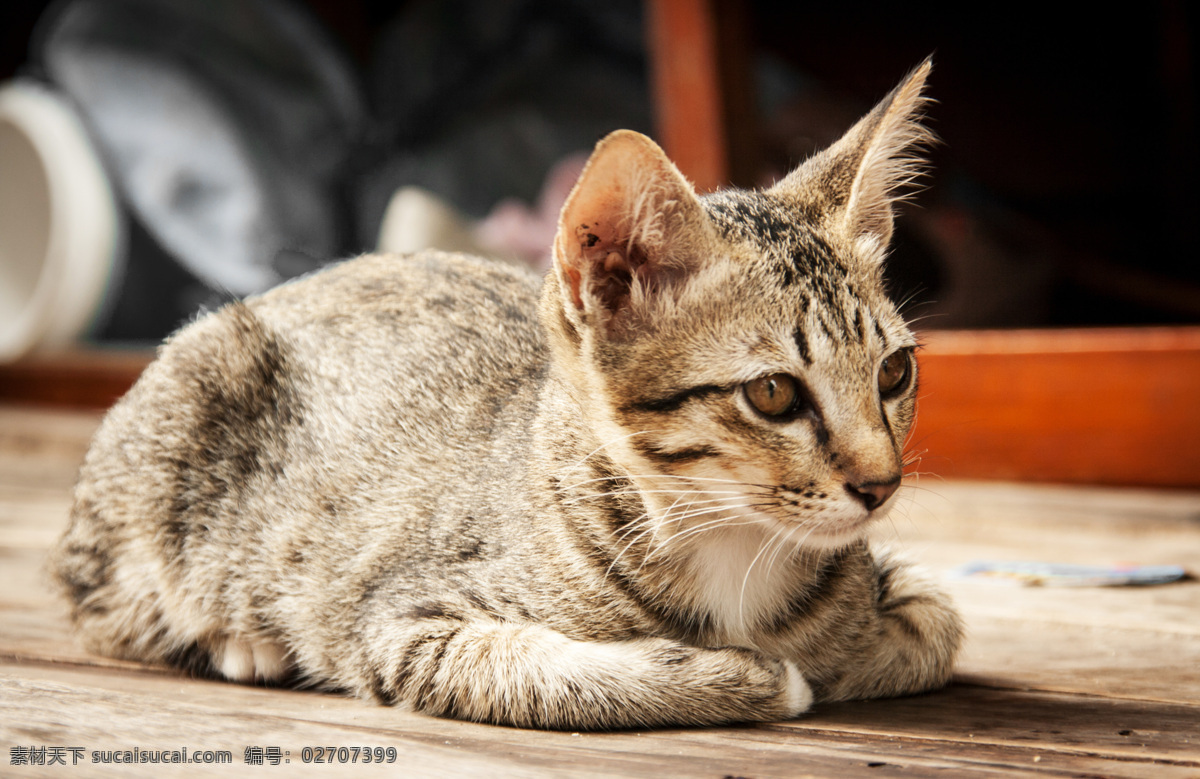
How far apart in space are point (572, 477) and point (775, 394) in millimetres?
330

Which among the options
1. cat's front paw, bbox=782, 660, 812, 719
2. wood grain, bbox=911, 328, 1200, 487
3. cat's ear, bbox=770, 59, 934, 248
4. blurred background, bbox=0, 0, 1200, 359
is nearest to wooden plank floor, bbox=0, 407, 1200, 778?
cat's front paw, bbox=782, 660, 812, 719

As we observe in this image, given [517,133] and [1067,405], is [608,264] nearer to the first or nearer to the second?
[1067,405]

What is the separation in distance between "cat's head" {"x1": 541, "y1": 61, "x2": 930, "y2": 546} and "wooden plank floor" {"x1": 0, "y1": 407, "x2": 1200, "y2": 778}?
24cm

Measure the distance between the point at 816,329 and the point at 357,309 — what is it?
92 centimetres

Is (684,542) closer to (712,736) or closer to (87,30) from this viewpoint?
(712,736)

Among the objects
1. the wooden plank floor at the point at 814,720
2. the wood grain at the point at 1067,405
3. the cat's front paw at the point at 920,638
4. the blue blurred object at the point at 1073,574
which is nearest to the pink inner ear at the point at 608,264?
the wooden plank floor at the point at 814,720

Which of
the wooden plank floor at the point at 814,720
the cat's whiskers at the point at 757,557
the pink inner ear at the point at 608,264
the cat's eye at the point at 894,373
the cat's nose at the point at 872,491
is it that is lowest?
the wooden plank floor at the point at 814,720

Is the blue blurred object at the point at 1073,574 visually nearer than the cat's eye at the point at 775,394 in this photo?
No

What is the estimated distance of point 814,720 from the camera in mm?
1439

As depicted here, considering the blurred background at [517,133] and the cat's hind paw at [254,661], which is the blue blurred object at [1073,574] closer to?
the blurred background at [517,133]

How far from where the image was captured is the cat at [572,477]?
1.37m

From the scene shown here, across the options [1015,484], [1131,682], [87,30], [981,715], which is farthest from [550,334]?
[87,30]

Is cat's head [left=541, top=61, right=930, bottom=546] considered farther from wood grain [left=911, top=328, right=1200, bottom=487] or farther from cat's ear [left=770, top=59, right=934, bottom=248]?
wood grain [left=911, top=328, right=1200, bottom=487]

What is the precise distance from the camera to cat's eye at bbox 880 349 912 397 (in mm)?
1448
